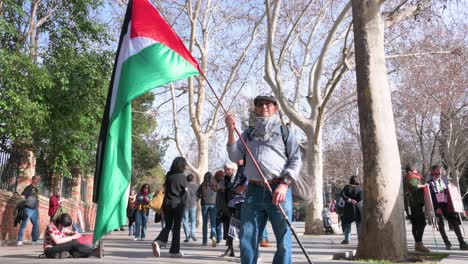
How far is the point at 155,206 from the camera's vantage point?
41.2ft

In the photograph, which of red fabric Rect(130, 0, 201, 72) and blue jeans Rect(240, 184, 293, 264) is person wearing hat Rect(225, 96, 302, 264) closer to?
blue jeans Rect(240, 184, 293, 264)

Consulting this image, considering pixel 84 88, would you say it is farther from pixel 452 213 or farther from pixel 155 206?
pixel 452 213

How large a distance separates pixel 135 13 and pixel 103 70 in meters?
11.9

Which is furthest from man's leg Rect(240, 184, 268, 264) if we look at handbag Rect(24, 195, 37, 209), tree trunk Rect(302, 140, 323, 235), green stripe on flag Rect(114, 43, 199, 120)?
tree trunk Rect(302, 140, 323, 235)

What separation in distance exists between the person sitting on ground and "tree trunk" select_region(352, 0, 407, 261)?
4.55 m

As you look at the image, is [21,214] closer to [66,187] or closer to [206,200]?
[206,200]

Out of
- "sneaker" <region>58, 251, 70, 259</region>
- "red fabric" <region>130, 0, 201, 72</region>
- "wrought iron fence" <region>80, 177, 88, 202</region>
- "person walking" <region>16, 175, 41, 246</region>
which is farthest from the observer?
"wrought iron fence" <region>80, 177, 88, 202</region>

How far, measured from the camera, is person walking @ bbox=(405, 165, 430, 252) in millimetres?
11039

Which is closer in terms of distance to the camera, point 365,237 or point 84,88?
point 365,237

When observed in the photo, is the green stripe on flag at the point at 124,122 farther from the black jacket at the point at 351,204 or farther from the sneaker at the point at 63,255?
the black jacket at the point at 351,204

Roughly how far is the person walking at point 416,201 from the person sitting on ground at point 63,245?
6124mm

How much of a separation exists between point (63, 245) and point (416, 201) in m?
6.87

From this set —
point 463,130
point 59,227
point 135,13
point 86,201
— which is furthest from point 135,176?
point 135,13

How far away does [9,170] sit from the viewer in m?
17.2
